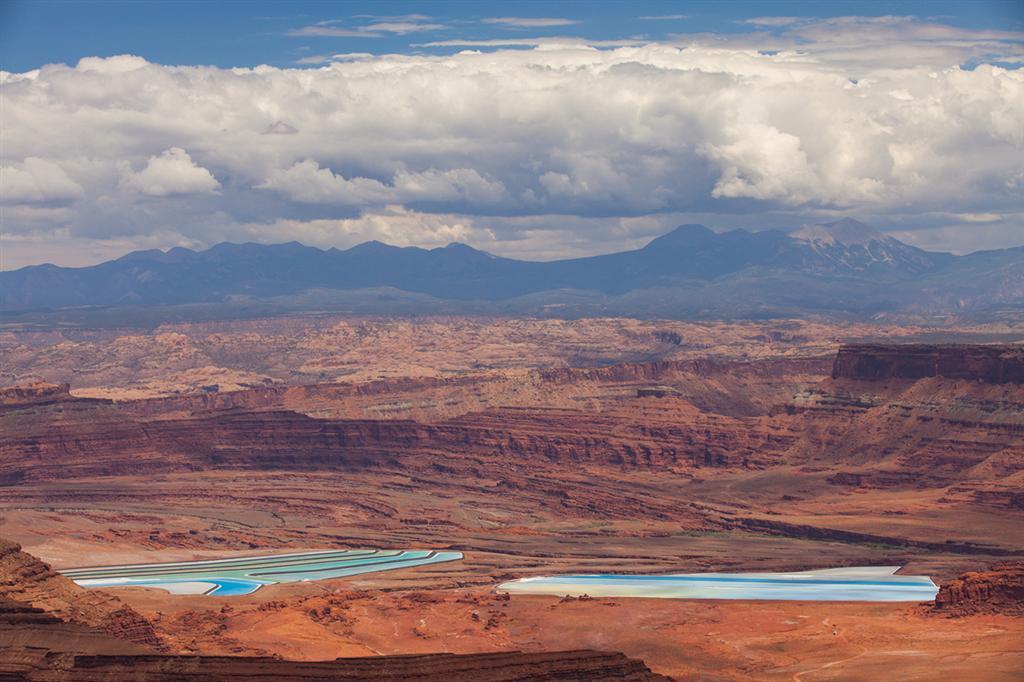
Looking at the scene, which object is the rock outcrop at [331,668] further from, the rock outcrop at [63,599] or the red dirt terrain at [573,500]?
the red dirt terrain at [573,500]

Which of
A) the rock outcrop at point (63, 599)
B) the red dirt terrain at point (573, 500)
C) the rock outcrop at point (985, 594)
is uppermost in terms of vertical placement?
the rock outcrop at point (63, 599)

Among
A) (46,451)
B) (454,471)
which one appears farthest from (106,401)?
(454,471)

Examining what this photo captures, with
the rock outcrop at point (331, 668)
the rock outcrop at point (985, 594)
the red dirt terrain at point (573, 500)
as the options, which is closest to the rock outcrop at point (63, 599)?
the red dirt terrain at point (573, 500)

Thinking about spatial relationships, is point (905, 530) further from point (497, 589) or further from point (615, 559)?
point (497, 589)

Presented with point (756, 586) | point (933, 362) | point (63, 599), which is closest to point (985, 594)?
point (756, 586)

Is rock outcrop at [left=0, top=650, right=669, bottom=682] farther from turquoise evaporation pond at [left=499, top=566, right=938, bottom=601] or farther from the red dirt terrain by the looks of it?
turquoise evaporation pond at [left=499, top=566, right=938, bottom=601]

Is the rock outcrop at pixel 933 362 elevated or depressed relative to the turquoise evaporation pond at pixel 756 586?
elevated
